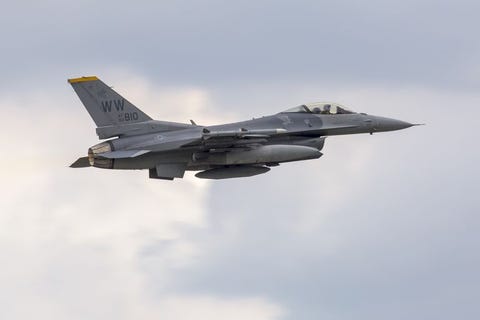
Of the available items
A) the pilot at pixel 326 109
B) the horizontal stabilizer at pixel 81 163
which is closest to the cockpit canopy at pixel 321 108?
the pilot at pixel 326 109

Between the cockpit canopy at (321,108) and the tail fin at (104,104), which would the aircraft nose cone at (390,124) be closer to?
the cockpit canopy at (321,108)

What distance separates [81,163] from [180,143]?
3.91 metres

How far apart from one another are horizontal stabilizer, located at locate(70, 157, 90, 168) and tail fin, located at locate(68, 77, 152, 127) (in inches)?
55.4

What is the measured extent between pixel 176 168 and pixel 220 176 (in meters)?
1.74

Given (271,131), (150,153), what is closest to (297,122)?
(271,131)

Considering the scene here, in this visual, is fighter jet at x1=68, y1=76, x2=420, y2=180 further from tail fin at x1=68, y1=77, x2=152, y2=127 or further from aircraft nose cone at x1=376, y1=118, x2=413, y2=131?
aircraft nose cone at x1=376, y1=118, x2=413, y2=131

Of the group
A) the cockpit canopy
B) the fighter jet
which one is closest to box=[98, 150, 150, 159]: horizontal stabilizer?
the fighter jet

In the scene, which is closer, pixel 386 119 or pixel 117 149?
pixel 117 149

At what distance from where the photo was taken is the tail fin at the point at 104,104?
216 feet

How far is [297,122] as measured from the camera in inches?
2660

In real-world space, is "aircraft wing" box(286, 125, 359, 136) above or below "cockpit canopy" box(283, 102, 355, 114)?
Result: below

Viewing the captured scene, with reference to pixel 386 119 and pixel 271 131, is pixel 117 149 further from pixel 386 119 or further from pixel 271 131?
pixel 386 119

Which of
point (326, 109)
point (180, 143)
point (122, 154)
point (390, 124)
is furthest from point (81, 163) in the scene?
point (390, 124)

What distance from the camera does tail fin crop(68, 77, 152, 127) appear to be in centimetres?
6581
